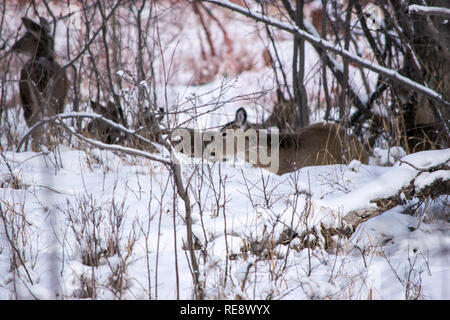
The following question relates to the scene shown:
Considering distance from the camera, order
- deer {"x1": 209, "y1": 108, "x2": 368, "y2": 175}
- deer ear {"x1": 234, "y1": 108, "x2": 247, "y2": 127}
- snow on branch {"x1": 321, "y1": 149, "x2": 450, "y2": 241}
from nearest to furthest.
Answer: snow on branch {"x1": 321, "y1": 149, "x2": 450, "y2": 241}
deer {"x1": 209, "y1": 108, "x2": 368, "y2": 175}
deer ear {"x1": 234, "y1": 108, "x2": 247, "y2": 127}

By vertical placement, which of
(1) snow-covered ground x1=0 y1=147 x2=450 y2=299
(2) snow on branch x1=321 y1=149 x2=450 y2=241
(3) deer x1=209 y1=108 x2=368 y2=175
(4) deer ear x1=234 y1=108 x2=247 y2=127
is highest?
(4) deer ear x1=234 y1=108 x2=247 y2=127

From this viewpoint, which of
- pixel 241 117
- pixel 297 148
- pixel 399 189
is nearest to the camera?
pixel 399 189

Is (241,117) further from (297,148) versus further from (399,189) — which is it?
(399,189)

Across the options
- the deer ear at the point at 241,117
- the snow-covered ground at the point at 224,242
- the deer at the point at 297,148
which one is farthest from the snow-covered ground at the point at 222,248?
the deer ear at the point at 241,117

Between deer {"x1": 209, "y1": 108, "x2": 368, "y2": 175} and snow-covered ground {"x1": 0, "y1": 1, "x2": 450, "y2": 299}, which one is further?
deer {"x1": 209, "y1": 108, "x2": 368, "y2": 175}

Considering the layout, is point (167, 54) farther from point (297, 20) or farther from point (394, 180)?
point (394, 180)

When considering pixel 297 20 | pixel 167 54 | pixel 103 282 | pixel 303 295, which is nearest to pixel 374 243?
pixel 303 295

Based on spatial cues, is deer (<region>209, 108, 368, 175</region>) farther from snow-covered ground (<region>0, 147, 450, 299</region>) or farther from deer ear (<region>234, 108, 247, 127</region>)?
snow-covered ground (<region>0, 147, 450, 299</region>)

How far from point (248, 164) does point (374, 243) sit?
7.39 feet

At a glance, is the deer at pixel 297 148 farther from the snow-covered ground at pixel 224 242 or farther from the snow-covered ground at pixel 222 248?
the snow-covered ground at pixel 222 248

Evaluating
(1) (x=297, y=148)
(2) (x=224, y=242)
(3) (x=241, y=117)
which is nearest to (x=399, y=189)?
(2) (x=224, y=242)

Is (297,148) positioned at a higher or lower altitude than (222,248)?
higher

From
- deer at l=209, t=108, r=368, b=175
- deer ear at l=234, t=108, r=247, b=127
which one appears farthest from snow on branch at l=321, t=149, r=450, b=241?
deer ear at l=234, t=108, r=247, b=127

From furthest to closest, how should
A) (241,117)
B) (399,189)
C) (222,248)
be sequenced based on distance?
(241,117)
(399,189)
(222,248)
